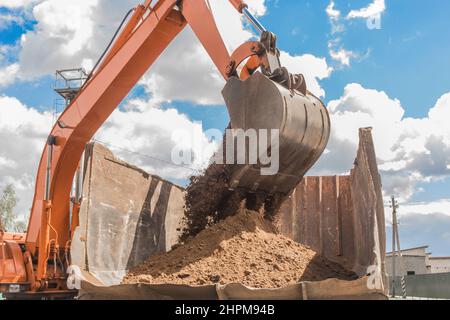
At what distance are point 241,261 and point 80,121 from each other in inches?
124

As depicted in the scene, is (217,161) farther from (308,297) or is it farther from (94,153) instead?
(308,297)

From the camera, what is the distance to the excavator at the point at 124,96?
525 centimetres

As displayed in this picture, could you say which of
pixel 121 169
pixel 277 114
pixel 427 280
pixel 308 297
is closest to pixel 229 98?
pixel 277 114

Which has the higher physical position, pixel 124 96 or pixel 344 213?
pixel 124 96

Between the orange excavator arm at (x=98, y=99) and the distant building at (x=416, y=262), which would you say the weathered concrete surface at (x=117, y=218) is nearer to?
the orange excavator arm at (x=98, y=99)

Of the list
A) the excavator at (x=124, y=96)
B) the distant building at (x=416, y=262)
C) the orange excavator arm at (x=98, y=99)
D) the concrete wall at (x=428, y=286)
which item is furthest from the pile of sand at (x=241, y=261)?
the distant building at (x=416, y=262)

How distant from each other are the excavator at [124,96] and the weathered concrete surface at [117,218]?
80 cm

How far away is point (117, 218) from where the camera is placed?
5340 millimetres

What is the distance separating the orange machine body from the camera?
5934mm

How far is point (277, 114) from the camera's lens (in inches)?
197

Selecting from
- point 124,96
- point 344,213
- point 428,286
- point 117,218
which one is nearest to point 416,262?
point 428,286

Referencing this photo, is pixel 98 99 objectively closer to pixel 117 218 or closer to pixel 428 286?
pixel 117 218

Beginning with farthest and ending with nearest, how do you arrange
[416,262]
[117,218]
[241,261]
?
[416,262] → [117,218] → [241,261]

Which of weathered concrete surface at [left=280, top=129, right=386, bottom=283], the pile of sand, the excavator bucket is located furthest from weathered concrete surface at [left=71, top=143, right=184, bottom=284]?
weathered concrete surface at [left=280, top=129, right=386, bottom=283]
